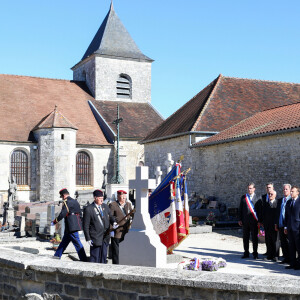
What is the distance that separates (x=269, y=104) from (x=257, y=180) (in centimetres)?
734

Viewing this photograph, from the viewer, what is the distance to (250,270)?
848cm

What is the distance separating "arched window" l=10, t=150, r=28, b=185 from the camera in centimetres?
2909

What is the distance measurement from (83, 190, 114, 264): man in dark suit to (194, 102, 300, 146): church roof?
9119 millimetres

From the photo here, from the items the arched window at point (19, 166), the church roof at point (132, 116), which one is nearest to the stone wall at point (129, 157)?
the church roof at point (132, 116)

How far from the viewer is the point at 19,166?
29.2 meters

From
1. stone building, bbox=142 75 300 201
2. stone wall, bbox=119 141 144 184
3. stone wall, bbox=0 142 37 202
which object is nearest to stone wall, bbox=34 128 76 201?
stone wall, bbox=0 142 37 202

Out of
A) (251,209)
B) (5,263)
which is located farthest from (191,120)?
(5,263)

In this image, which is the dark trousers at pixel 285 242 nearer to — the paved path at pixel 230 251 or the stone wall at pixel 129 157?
the paved path at pixel 230 251

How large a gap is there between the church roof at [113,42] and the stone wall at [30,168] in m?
10.7

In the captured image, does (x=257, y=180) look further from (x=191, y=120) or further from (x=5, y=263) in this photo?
(x=5, y=263)

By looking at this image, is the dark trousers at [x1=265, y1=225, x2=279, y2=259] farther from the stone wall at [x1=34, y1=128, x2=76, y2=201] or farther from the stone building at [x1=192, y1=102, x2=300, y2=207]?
the stone wall at [x1=34, y1=128, x2=76, y2=201]

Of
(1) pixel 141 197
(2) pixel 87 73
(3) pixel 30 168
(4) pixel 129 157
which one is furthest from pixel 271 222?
(2) pixel 87 73

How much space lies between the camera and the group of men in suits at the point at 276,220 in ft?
28.0

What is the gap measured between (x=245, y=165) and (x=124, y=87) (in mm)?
20728
